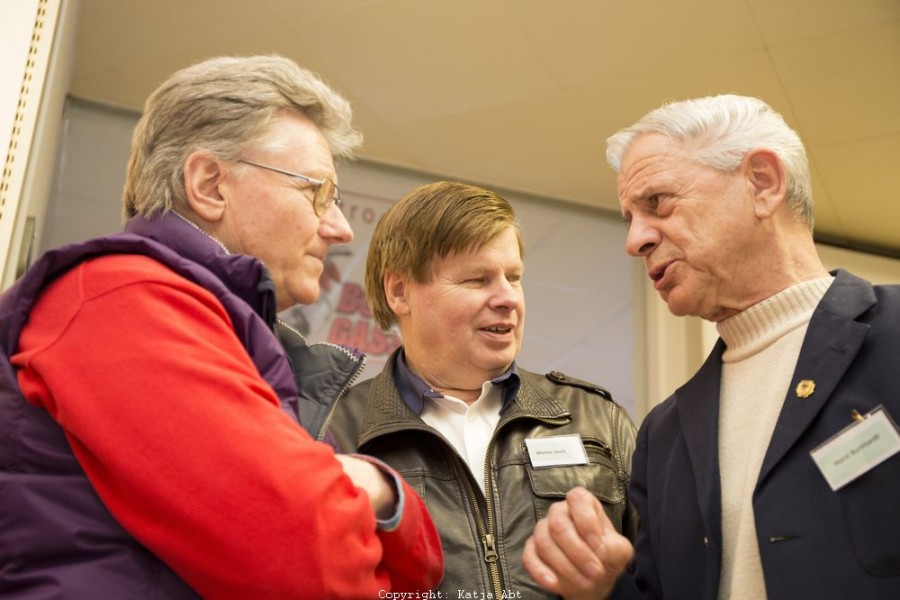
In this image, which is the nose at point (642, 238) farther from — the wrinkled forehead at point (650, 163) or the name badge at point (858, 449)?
the name badge at point (858, 449)

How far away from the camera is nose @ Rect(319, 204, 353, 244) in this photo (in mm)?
1754

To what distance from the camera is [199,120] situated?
1.61 metres

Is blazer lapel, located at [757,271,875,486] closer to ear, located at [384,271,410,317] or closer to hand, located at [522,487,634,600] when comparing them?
hand, located at [522,487,634,600]

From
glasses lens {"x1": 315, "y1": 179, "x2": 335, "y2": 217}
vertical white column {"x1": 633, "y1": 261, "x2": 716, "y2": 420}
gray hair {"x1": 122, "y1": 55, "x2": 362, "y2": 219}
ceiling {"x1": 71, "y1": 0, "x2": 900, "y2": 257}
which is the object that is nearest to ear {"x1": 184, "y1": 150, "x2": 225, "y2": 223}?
gray hair {"x1": 122, "y1": 55, "x2": 362, "y2": 219}

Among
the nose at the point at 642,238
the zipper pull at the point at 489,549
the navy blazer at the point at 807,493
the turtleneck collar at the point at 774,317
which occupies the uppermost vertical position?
the nose at the point at 642,238

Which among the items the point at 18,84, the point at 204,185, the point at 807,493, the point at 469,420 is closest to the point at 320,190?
the point at 204,185

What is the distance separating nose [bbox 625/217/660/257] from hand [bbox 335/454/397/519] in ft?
3.03

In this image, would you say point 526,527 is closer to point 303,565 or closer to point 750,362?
point 750,362

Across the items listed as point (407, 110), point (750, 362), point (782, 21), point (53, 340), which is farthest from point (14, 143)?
point (782, 21)

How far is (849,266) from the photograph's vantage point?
18.1ft

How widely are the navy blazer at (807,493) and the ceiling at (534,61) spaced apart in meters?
2.33

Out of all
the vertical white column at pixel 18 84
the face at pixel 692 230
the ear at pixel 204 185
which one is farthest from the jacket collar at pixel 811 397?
the vertical white column at pixel 18 84

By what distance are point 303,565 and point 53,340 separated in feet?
1.40

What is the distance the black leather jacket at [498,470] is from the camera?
1.89m
